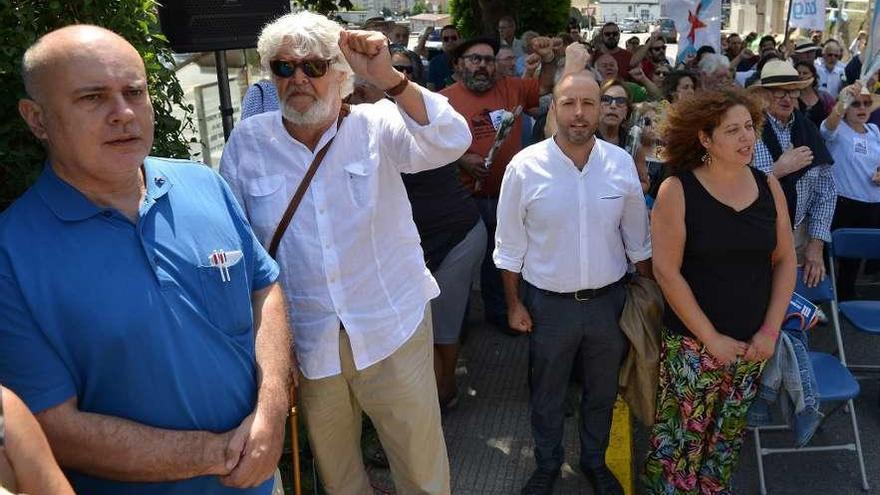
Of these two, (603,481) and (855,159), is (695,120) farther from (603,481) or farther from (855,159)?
(855,159)

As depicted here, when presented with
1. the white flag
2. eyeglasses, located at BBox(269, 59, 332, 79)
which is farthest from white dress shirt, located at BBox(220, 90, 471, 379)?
the white flag

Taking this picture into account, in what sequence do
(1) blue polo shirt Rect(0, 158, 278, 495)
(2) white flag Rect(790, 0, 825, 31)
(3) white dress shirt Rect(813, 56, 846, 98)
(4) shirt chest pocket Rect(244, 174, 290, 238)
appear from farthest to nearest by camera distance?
(2) white flag Rect(790, 0, 825, 31) → (3) white dress shirt Rect(813, 56, 846, 98) → (4) shirt chest pocket Rect(244, 174, 290, 238) → (1) blue polo shirt Rect(0, 158, 278, 495)

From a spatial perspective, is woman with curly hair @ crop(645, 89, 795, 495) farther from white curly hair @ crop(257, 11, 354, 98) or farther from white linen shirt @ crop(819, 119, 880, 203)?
white linen shirt @ crop(819, 119, 880, 203)

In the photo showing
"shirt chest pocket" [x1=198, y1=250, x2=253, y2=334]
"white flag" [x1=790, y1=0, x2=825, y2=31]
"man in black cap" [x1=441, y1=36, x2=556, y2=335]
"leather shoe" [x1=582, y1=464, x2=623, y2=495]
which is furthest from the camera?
"white flag" [x1=790, y1=0, x2=825, y2=31]

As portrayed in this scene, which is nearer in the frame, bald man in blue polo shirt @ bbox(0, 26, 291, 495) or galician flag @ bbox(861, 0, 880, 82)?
bald man in blue polo shirt @ bbox(0, 26, 291, 495)

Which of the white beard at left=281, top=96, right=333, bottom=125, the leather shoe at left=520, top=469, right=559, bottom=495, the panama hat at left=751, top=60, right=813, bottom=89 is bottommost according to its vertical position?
the leather shoe at left=520, top=469, right=559, bottom=495

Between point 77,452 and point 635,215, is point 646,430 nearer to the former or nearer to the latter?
point 635,215

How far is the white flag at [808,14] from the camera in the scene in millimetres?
10328

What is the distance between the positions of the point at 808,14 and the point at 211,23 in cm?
962

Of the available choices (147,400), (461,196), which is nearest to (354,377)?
(147,400)

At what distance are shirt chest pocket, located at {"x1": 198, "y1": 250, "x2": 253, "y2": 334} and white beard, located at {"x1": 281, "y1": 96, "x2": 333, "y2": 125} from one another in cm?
56

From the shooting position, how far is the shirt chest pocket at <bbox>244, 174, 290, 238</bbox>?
2.24 meters

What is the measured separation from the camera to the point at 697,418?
2.94 meters

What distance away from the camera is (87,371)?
1.62 metres
